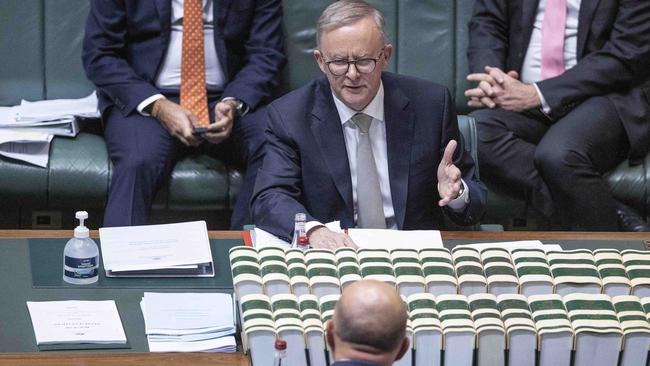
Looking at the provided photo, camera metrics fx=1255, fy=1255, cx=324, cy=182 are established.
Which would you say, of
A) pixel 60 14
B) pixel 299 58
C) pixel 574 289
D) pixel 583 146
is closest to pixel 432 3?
pixel 299 58

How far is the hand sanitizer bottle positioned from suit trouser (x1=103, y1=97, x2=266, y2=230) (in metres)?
1.13

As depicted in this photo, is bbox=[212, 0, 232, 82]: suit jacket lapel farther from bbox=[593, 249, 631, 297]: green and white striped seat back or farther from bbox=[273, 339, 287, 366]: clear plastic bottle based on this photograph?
bbox=[273, 339, 287, 366]: clear plastic bottle

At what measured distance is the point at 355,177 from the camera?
3035 millimetres

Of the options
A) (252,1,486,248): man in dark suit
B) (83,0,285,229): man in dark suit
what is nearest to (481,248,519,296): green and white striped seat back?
(252,1,486,248): man in dark suit

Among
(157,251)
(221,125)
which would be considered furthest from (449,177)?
(221,125)

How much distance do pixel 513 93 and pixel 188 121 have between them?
1.04m

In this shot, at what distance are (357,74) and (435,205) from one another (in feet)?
1.29

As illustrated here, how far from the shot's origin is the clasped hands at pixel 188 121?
3.86 metres

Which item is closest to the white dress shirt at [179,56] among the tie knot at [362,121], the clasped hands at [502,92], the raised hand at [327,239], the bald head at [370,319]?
the clasped hands at [502,92]

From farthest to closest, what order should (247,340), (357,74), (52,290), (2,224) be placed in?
(2,224) → (357,74) → (52,290) → (247,340)

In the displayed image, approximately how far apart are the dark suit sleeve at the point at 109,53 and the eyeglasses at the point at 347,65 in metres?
1.14

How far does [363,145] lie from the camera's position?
3.04 m

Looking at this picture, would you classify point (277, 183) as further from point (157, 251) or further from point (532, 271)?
point (532, 271)

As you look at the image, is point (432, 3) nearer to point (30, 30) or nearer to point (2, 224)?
point (30, 30)
